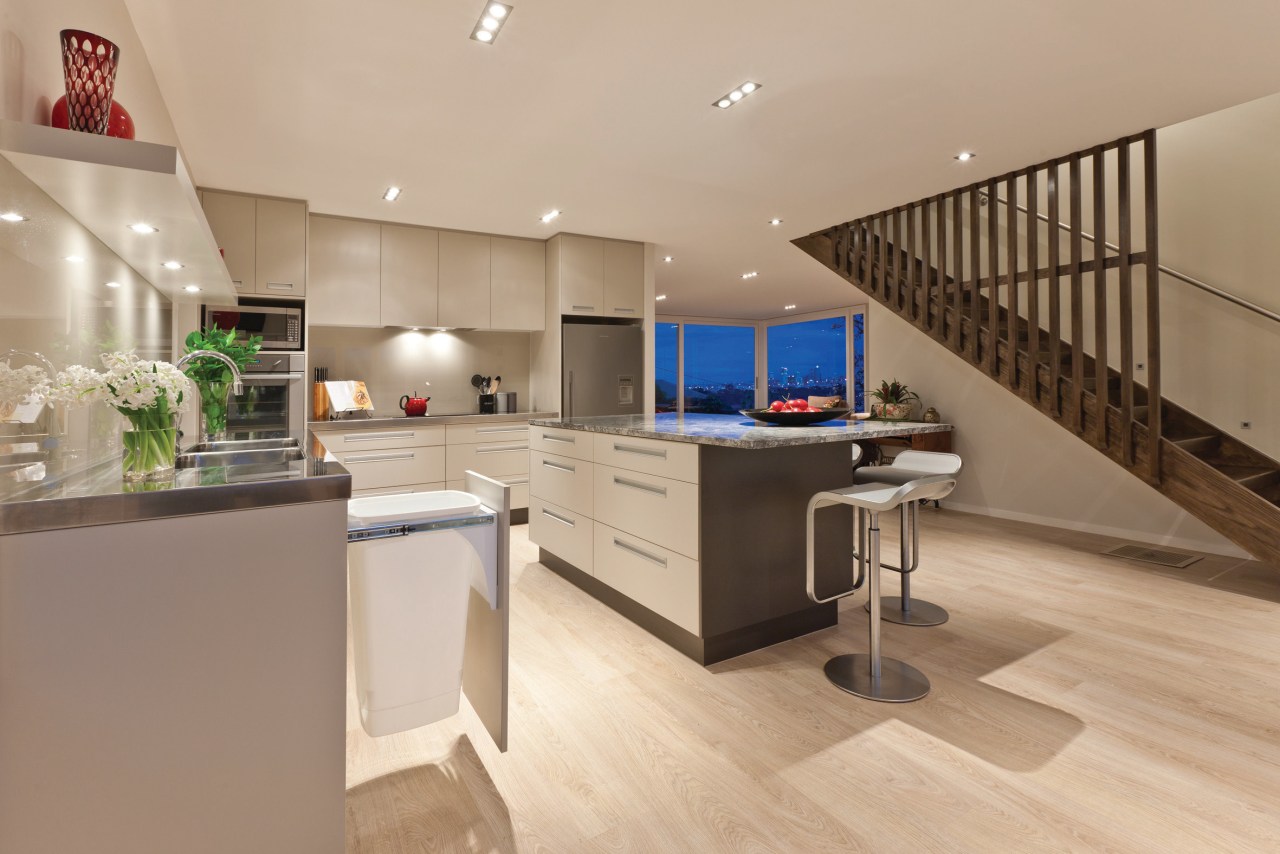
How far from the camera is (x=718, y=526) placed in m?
2.39

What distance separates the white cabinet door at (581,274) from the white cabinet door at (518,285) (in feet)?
1.11

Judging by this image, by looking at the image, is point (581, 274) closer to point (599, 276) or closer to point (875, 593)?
point (599, 276)

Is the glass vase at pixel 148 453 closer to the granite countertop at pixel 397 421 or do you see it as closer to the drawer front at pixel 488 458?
the granite countertop at pixel 397 421

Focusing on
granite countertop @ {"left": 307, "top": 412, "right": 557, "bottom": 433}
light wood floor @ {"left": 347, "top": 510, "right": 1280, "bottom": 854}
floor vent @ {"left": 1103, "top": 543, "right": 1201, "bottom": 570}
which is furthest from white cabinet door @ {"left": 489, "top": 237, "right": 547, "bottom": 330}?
floor vent @ {"left": 1103, "top": 543, "right": 1201, "bottom": 570}

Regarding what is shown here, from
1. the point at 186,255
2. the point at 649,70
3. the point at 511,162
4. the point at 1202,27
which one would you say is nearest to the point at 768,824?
the point at 186,255

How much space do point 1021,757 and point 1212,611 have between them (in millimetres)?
2078

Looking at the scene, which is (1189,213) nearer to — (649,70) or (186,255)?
(649,70)

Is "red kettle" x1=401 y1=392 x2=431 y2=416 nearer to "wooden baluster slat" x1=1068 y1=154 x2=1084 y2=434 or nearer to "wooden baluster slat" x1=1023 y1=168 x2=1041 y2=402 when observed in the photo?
"wooden baluster slat" x1=1023 y1=168 x2=1041 y2=402

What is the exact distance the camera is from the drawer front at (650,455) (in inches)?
94.2

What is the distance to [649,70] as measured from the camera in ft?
8.45

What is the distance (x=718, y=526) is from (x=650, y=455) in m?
0.44

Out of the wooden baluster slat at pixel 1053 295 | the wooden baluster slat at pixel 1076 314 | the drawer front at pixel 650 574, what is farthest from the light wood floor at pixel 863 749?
the wooden baluster slat at pixel 1053 295

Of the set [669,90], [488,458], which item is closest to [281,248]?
[488,458]

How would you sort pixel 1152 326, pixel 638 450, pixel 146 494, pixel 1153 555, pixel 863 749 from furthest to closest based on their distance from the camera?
pixel 1153 555 < pixel 1152 326 < pixel 638 450 < pixel 863 749 < pixel 146 494
